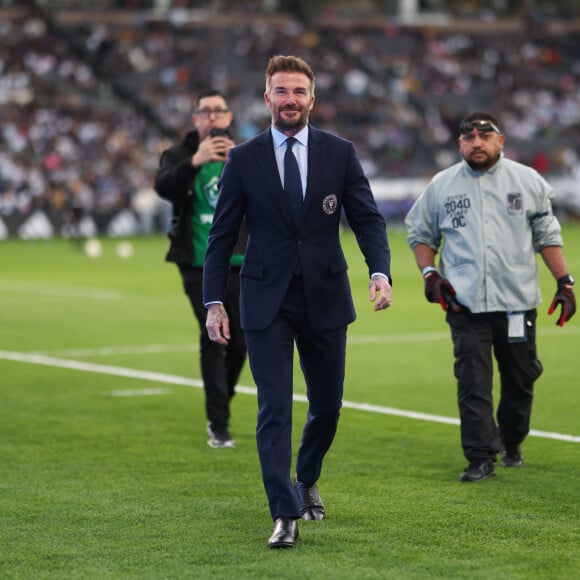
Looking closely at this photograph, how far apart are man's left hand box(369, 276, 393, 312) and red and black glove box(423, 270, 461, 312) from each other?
185 cm

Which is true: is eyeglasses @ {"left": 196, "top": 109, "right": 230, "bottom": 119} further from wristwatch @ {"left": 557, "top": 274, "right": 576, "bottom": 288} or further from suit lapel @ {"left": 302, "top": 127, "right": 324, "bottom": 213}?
suit lapel @ {"left": 302, "top": 127, "right": 324, "bottom": 213}

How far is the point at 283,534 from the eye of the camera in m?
6.50

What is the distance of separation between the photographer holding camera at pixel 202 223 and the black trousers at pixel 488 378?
1805 millimetres

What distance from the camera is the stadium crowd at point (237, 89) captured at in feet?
137

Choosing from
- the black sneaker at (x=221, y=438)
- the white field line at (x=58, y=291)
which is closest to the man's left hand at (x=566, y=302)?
the black sneaker at (x=221, y=438)

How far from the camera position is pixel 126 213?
40.4 m

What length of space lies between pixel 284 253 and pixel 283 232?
→ 0.33ft

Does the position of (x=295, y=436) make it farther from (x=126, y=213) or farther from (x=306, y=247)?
(x=126, y=213)

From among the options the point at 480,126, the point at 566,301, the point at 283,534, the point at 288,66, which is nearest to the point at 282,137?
the point at 288,66

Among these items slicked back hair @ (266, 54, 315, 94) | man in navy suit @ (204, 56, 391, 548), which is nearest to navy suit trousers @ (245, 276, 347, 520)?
man in navy suit @ (204, 56, 391, 548)

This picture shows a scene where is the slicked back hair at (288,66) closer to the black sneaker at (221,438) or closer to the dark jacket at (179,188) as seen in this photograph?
the dark jacket at (179,188)

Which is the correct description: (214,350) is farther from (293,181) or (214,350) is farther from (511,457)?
(293,181)

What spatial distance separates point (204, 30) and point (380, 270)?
147 ft

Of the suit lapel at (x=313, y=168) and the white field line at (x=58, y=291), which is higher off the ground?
the suit lapel at (x=313, y=168)
